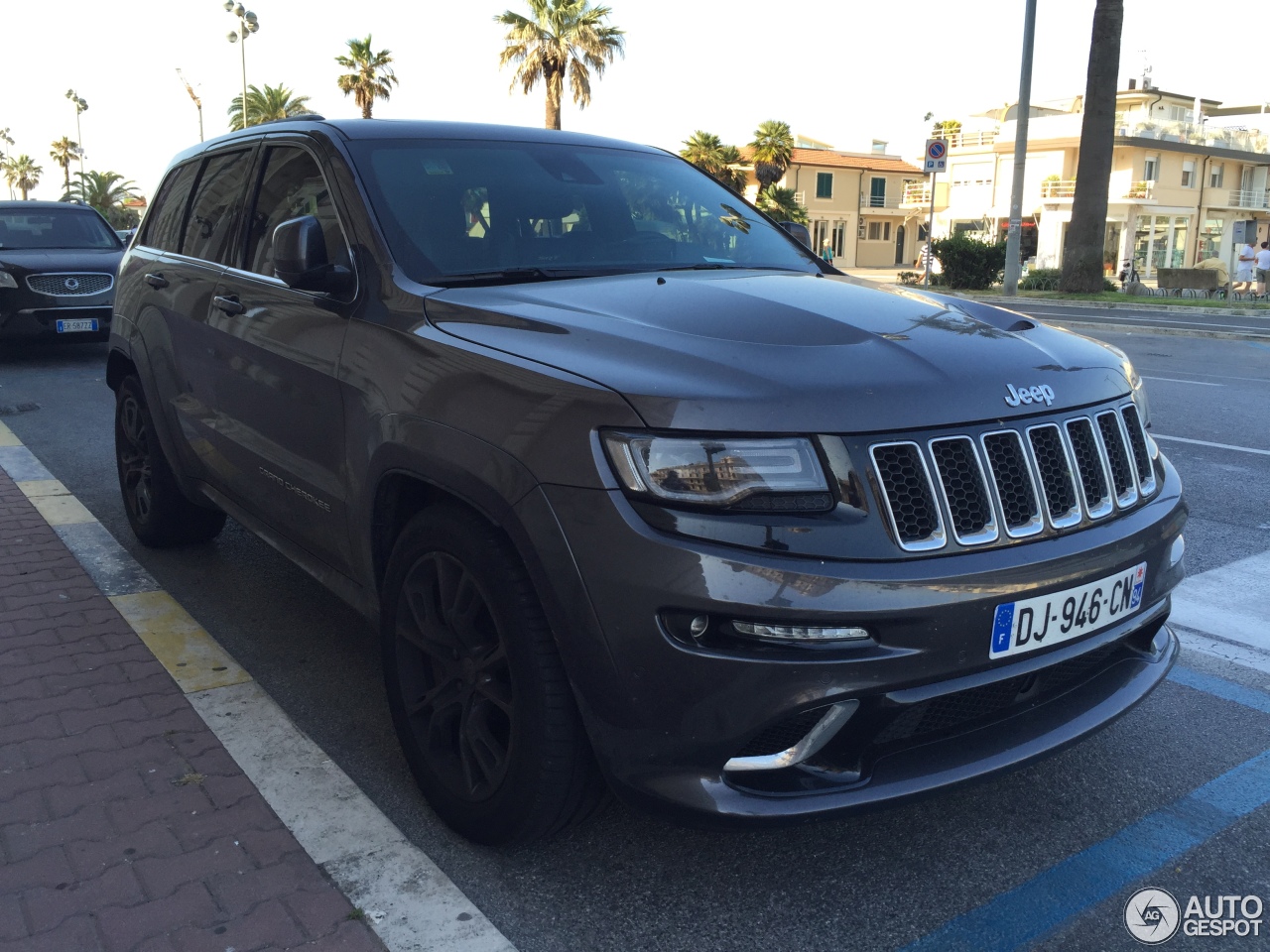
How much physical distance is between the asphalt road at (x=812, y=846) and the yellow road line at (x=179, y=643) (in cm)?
7

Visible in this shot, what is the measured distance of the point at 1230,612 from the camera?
4262 millimetres

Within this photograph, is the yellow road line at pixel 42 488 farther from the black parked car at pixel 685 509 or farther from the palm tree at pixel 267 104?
the palm tree at pixel 267 104

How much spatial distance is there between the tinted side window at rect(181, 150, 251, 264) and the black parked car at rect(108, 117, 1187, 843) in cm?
75

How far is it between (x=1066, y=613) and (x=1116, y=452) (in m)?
0.51

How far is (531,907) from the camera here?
2463 mm

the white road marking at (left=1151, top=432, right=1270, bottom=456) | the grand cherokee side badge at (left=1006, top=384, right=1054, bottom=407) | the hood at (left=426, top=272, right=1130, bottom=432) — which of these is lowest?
the white road marking at (left=1151, top=432, right=1270, bottom=456)

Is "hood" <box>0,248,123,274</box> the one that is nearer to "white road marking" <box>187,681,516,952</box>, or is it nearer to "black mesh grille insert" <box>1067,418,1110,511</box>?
"white road marking" <box>187,681,516,952</box>

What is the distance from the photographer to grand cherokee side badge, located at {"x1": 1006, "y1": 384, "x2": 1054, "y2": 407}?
2428mm

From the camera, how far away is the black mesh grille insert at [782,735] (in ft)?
7.02

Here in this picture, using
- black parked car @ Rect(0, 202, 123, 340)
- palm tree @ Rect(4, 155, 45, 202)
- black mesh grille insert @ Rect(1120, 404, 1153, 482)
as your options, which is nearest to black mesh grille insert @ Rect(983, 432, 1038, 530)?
black mesh grille insert @ Rect(1120, 404, 1153, 482)

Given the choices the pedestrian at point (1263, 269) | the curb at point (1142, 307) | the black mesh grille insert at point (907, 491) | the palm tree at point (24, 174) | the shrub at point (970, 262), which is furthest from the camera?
the palm tree at point (24, 174)

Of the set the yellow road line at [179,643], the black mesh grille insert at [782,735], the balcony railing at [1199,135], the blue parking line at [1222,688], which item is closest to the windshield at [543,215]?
the black mesh grille insert at [782,735]

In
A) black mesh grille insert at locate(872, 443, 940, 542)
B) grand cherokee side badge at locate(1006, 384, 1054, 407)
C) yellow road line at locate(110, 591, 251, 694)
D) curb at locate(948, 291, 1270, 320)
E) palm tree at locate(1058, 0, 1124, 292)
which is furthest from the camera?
palm tree at locate(1058, 0, 1124, 292)

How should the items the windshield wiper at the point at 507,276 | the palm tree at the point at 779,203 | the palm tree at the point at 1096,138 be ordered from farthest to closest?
1. the palm tree at the point at 779,203
2. the palm tree at the point at 1096,138
3. the windshield wiper at the point at 507,276
